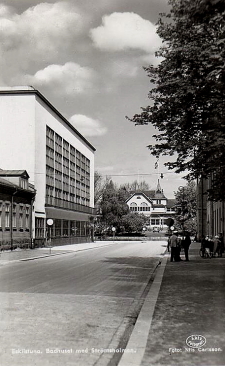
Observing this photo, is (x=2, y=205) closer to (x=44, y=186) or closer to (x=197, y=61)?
(x=44, y=186)

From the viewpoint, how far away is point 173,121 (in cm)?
1817

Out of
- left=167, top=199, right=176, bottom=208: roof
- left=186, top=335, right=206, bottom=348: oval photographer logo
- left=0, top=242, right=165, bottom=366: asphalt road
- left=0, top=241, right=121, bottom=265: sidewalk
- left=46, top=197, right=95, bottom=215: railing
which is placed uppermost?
left=167, top=199, right=176, bottom=208: roof

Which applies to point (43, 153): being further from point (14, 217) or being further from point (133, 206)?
point (133, 206)

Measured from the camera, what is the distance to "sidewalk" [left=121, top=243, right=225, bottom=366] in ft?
19.6

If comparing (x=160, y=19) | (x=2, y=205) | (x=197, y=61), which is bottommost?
(x=2, y=205)

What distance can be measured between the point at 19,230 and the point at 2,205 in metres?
4.36

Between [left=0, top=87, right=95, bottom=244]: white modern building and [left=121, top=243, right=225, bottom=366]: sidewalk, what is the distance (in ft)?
101

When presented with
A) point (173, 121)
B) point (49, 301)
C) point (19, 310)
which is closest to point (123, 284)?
point (49, 301)

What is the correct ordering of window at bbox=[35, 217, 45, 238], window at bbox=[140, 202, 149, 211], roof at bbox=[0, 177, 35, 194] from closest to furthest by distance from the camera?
roof at bbox=[0, 177, 35, 194] → window at bbox=[35, 217, 45, 238] → window at bbox=[140, 202, 149, 211]

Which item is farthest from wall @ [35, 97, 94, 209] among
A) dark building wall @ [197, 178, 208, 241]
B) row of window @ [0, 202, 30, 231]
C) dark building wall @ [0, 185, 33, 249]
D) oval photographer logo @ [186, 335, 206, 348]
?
oval photographer logo @ [186, 335, 206, 348]

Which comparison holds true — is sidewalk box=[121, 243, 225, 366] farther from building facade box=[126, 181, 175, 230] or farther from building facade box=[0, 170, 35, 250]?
building facade box=[126, 181, 175, 230]

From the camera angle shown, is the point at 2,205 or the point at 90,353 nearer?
the point at 90,353

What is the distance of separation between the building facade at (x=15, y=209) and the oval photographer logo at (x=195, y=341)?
90.4 feet

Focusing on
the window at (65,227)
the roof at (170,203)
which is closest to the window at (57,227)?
the window at (65,227)
